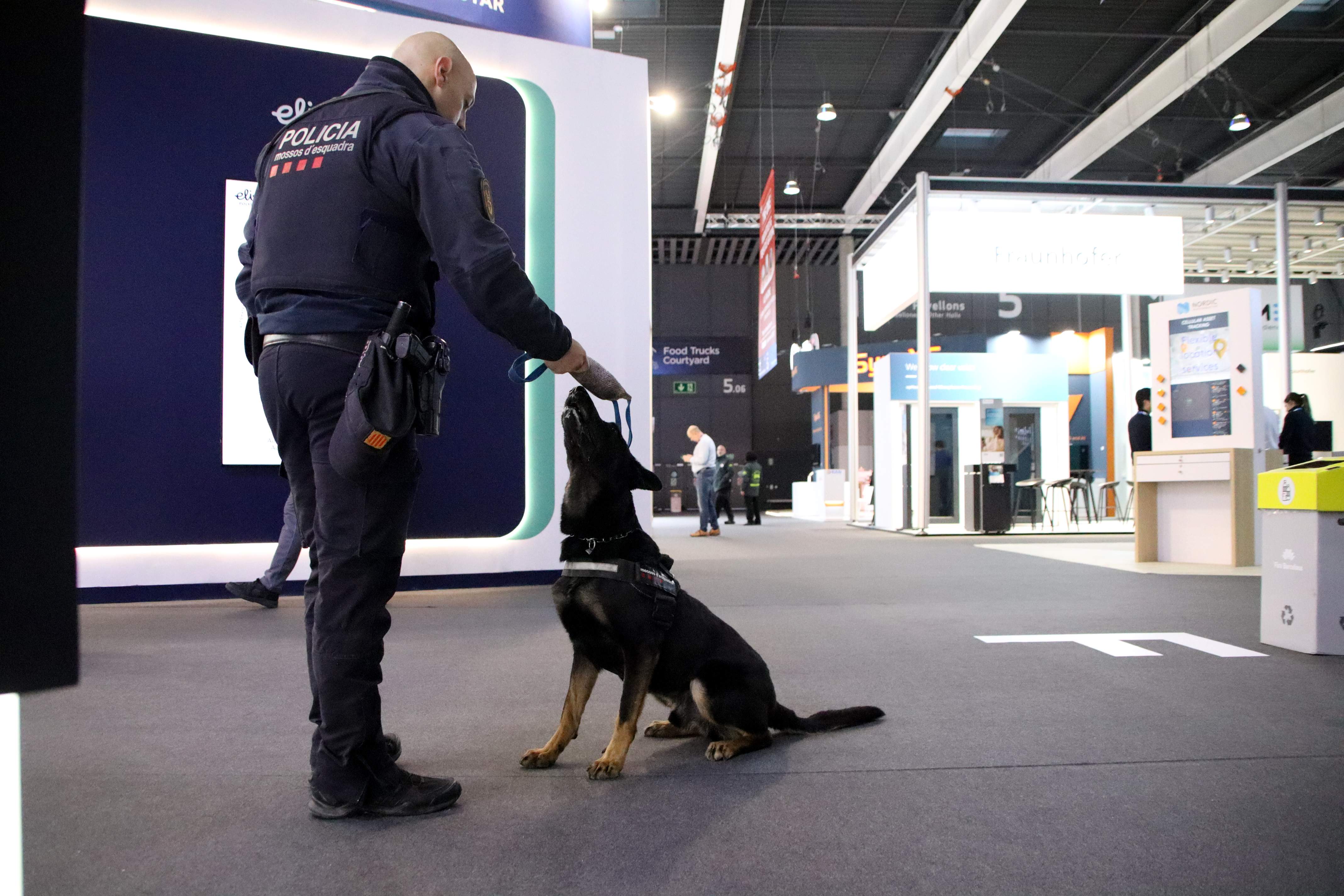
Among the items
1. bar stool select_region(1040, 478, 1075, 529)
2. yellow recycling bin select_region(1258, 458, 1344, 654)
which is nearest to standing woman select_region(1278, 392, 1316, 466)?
bar stool select_region(1040, 478, 1075, 529)

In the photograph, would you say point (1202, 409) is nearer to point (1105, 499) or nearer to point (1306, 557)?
point (1306, 557)

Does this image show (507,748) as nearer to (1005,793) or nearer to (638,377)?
(1005,793)

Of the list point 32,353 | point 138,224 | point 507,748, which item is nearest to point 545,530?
point 138,224

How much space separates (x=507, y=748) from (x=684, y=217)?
1601 cm

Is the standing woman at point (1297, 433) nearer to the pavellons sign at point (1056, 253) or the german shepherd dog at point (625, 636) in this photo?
the pavellons sign at point (1056, 253)

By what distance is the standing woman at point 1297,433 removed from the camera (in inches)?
300

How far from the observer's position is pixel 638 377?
226 inches

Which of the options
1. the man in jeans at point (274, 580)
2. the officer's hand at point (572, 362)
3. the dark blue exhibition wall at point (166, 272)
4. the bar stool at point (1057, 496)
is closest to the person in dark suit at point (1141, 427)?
the bar stool at point (1057, 496)

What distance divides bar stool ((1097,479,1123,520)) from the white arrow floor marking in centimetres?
1012

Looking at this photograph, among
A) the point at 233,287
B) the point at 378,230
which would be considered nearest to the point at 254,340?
the point at 378,230

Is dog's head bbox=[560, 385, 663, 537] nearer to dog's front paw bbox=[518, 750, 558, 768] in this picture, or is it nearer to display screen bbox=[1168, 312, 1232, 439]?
dog's front paw bbox=[518, 750, 558, 768]

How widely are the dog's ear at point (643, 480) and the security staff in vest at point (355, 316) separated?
0.45 metres

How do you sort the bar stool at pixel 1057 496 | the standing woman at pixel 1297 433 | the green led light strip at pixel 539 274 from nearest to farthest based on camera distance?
the green led light strip at pixel 539 274 → the standing woman at pixel 1297 433 → the bar stool at pixel 1057 496

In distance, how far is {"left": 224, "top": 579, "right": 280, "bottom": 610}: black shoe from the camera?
180 inches
